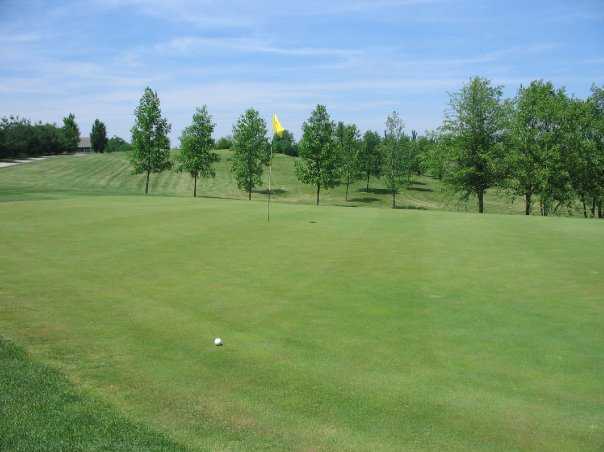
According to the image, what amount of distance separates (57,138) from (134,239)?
373 ft

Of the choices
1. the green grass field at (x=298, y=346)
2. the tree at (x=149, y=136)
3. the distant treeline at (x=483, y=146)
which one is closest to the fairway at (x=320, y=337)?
the green grass field at (x=298, y=346)

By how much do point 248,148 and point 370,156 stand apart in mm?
21107

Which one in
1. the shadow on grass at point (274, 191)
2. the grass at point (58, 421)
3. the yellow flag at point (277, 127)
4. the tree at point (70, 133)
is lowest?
the grass at point (58, 421)

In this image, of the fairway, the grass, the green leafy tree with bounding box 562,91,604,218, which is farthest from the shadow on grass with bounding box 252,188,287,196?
the grass

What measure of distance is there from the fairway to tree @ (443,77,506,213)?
40.4 m

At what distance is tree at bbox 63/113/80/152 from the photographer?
126 meters

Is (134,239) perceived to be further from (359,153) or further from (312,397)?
(359,153)

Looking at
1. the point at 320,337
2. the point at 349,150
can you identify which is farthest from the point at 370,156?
the point at 320,337

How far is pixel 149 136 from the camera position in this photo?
63.3 meters

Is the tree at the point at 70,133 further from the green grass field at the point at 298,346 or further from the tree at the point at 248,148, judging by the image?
the green grass field at the point at 298,346

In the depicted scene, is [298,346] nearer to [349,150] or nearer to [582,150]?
[582,150]

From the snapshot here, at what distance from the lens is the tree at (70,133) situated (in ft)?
414

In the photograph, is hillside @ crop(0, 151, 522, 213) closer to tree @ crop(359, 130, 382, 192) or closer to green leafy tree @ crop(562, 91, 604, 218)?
tree @ crop(359, 130, 382, 192)

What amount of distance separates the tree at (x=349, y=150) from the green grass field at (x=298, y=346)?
5860 cm
